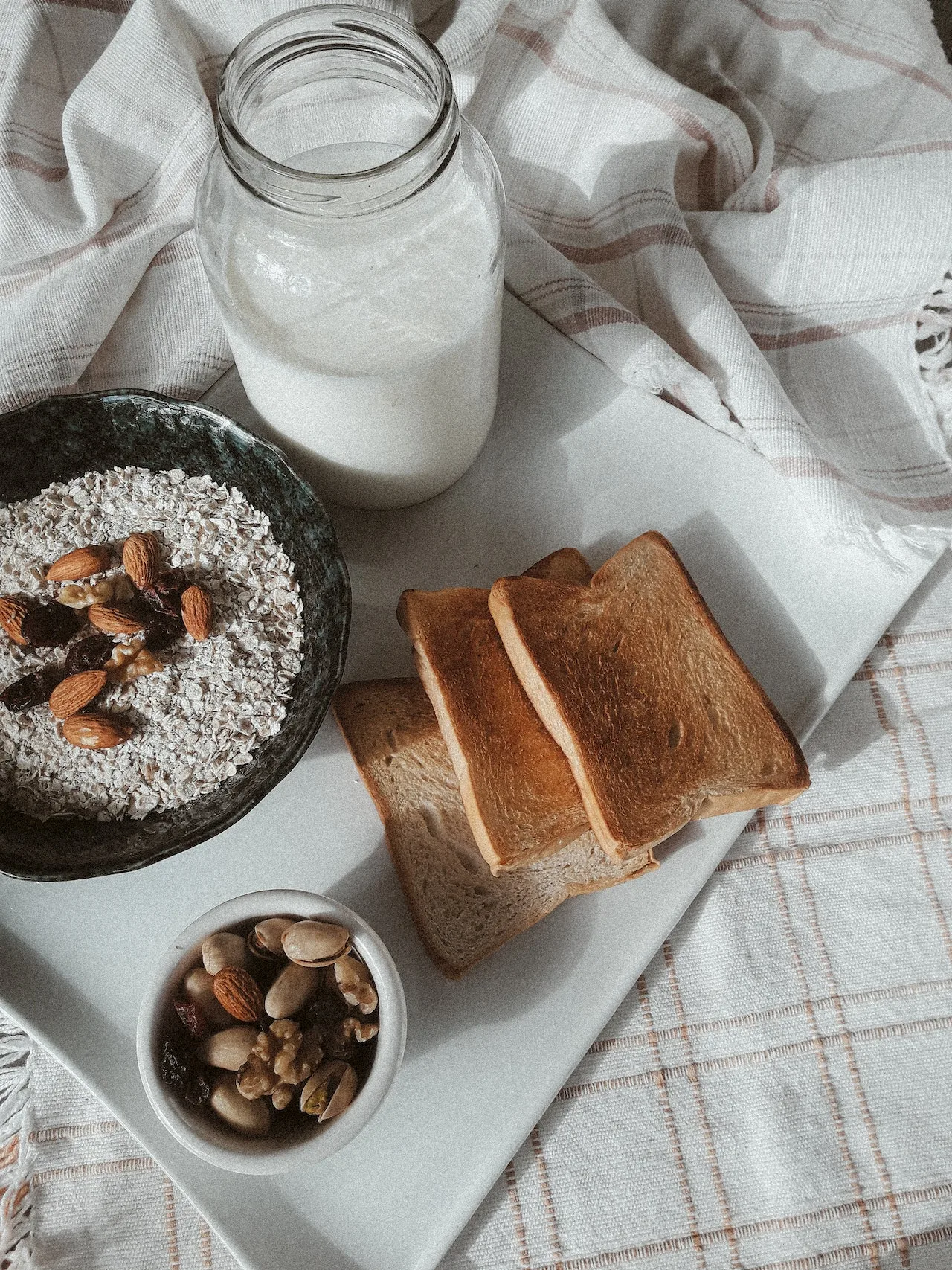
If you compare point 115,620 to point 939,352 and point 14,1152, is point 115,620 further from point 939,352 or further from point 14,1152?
point 939,352

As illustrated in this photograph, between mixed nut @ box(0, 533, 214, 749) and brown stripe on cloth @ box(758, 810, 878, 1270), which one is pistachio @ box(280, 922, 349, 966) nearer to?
mixed nut @ box(0, 533, 214, 749)

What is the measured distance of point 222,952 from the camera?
0.84 m

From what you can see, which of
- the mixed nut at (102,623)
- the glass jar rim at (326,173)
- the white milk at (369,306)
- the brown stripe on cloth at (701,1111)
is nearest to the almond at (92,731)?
the mixed nut at (102,623)

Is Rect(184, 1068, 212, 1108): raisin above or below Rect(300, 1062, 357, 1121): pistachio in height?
above

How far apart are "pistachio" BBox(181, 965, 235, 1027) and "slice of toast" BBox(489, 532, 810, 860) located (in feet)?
1.10

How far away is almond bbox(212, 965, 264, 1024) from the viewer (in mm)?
821

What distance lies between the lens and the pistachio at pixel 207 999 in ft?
2.74

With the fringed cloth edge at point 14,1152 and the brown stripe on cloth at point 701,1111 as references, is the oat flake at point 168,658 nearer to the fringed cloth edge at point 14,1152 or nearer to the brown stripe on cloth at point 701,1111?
the fringed cloth edge at point 14,1152

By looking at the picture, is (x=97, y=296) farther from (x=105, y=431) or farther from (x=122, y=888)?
(x=122, y=888)

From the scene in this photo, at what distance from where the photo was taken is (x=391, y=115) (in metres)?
0.90

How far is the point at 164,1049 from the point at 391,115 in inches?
31.0

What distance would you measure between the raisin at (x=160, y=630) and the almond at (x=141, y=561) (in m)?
0.03

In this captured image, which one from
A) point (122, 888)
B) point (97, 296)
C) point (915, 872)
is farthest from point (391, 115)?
point (915, 872)

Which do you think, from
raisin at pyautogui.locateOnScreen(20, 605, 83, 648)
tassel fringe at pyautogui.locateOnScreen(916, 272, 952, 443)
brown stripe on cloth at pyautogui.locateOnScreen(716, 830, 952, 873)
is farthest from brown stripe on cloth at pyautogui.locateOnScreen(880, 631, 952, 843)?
raisin at pyautogui.locateOnScreen(20, 605, 83, 648)
